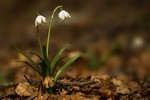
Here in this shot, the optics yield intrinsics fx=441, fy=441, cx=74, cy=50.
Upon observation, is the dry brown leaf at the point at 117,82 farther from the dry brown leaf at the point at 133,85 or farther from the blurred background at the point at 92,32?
the blurred background at the point at 92,32

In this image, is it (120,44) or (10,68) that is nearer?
(10,68)

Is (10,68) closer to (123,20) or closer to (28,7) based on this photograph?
(123,20)

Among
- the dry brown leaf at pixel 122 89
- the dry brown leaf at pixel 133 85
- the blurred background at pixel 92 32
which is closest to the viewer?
the dry brown leaf at pixel 122 89

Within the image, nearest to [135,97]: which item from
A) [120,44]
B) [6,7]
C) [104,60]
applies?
[104,60]

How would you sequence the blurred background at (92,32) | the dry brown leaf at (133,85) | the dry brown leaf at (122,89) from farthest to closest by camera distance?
1. the blurred background at (92,32)
2. the dry brown leaf at (133,85)
3. the dry brown leaf at (122,89)

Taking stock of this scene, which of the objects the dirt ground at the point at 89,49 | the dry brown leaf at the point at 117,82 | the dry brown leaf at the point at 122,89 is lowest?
the dry brown leaf at the point at 122,89

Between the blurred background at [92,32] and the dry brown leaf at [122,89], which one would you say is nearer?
the dry brown leaf at [122,89]

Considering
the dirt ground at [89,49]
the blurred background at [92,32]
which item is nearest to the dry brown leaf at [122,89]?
the dirt ground at [89,49]

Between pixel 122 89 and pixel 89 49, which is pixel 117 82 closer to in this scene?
pixel 122 89
